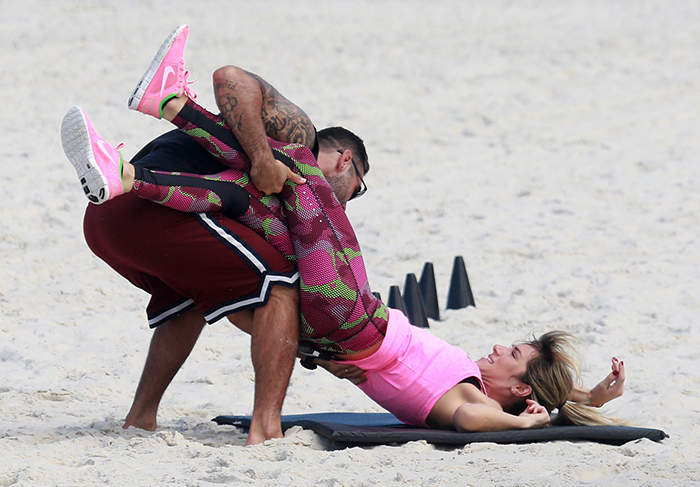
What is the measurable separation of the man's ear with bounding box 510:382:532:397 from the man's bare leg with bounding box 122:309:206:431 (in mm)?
1337

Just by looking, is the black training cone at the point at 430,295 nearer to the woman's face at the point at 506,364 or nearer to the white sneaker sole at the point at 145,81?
the woman's face at the point at 506,364

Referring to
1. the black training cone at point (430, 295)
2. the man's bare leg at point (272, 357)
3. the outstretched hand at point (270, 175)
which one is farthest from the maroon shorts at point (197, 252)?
the black training cone at point (430, 295)

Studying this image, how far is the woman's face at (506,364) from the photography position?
152 inches

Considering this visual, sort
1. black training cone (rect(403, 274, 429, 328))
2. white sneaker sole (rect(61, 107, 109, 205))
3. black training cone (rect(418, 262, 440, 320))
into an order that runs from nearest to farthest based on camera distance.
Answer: white sneaker sole (rect(61, 107, 109, 205)), black training cone (rect(403, 274, 429, 328)), black training cone (rect(418, 262, 440, 320))

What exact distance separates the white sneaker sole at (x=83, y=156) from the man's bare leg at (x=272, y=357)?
2.53 ft

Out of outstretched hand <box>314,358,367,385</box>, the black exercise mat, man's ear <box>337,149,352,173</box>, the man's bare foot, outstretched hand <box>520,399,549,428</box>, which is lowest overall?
the man's bare foot

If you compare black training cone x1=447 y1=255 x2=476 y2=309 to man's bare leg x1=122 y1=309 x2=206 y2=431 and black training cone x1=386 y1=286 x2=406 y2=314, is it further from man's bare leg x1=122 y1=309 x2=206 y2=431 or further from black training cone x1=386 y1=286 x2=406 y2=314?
man's bare leg x1=122 y1=309 x2=206 y2=431

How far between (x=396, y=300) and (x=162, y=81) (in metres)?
2.76

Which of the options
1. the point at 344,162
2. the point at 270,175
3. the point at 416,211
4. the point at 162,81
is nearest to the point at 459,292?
the point at 416,211

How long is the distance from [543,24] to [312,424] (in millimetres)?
11384

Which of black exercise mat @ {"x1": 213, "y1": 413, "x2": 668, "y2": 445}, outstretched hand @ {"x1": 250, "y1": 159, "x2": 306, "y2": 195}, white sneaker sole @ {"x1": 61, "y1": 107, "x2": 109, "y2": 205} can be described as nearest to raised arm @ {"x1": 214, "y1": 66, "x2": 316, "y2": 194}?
outstretched hand @ {"x1": 250, "y1": 159, "x2": 306, "y2": 195}

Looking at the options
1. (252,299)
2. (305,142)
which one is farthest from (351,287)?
(305,142)

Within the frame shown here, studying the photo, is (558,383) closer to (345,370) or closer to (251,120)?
(345,370)

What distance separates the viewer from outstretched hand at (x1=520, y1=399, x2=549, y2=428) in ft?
12.0
